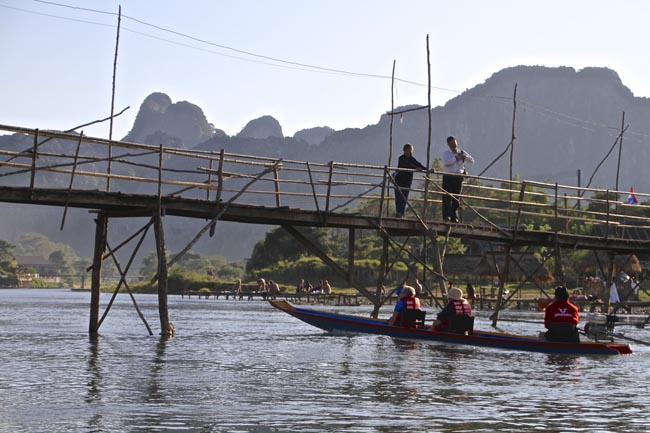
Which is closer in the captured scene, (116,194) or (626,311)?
(116,194)

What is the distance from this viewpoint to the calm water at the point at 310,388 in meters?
12.5

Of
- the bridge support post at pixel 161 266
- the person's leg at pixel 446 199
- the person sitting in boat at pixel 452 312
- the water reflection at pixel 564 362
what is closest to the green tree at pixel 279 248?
the person's leg at pixel 446 199

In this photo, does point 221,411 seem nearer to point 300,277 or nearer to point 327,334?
point 327,334

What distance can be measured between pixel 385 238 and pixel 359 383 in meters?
12.4

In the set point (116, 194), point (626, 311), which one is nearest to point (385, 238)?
point (116, 194)

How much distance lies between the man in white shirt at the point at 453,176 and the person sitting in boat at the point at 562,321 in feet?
19.1

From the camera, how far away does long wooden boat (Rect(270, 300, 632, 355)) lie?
22.2 meters

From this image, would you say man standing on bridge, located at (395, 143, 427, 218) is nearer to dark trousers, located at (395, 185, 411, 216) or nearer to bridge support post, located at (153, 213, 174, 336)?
dark trousers, located at (395, 185, 411, 216)

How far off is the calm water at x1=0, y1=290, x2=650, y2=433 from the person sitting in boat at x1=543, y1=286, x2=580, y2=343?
57cm

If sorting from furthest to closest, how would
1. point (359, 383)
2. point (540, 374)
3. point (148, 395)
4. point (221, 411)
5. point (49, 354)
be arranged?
point (49, 354), point (540, 374), point (359, 383), point (148, 395), point (221, 411)

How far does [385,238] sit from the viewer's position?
1134 inches

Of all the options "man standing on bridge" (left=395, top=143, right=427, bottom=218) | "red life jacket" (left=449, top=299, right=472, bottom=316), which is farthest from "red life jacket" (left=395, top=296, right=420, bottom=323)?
"man standing on bridge" (left=395, top=143, right=427, bottom=218)

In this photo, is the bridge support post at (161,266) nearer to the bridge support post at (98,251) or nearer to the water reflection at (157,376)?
the water reflection at (157,376)

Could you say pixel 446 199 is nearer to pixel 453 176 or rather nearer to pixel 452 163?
pixel 453 176
